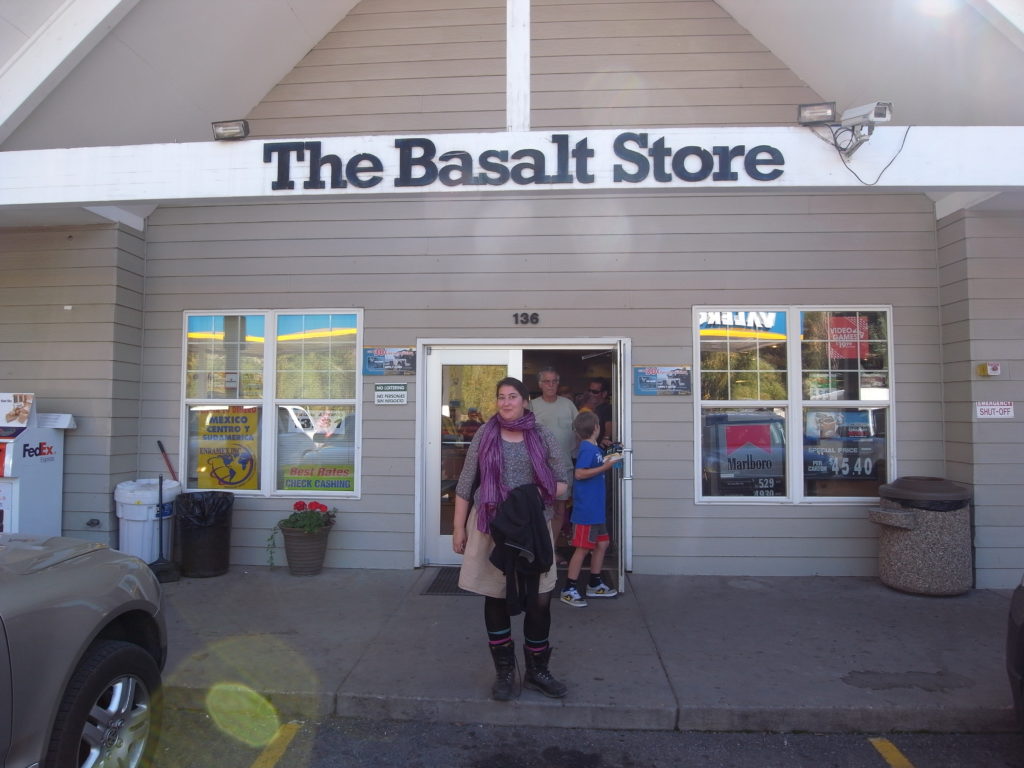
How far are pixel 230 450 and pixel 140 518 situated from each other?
99cm

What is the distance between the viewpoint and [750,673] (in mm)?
4145

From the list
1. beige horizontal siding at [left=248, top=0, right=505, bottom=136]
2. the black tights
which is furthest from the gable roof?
the black tights

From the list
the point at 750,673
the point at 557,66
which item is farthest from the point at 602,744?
the point at 557,66

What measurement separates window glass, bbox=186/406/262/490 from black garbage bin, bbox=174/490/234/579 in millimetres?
450

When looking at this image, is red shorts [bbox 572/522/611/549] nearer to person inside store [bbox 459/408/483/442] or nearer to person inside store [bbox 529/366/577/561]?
person inside store [bbox 529/366/577/561]

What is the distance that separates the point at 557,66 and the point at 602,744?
584cm

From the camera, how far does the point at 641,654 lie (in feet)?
14.6

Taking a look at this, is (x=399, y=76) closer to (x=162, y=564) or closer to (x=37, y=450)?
(x=37, y=450)

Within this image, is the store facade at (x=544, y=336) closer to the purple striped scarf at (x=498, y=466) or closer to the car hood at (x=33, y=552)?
the purple striped scarf at (x=498, y=466)

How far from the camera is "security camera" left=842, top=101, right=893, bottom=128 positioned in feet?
13.5

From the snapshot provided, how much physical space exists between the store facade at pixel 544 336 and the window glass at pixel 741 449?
3 centimetres

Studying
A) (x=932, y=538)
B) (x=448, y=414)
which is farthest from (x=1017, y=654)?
(x=448, y=414)

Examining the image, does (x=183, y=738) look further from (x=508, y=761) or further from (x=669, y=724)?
(x=669, y=724)

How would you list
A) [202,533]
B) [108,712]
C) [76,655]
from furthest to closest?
[202,533] → [108,712] → [76,655]
